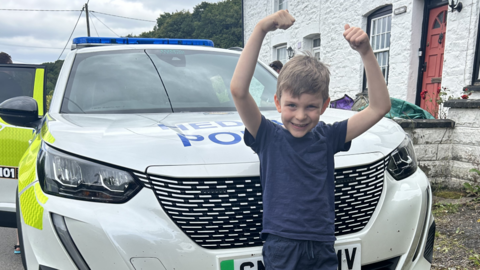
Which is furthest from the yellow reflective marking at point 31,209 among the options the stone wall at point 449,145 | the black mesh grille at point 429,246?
the stone wall at point 449,145

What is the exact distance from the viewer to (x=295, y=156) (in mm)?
1492

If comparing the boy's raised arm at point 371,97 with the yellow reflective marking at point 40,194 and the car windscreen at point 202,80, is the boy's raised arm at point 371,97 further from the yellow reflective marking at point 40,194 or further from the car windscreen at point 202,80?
the yellow reflective marking at point 40,194

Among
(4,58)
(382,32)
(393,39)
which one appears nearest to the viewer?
(4,58)

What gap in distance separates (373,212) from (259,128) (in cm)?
71

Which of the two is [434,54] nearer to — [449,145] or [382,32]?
[382,32]

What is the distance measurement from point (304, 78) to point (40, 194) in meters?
1.20

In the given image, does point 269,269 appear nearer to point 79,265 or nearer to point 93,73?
point 79,265

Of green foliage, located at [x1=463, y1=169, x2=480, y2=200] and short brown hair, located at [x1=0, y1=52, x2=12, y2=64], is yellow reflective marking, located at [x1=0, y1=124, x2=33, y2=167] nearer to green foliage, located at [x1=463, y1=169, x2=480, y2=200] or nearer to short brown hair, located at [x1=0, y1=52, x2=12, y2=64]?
short brown hair, located at [x1=0, y1=52, x2=12, y2=64]

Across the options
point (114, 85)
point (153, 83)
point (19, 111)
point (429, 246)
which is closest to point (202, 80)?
point (153, 83)

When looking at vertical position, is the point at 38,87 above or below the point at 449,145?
above

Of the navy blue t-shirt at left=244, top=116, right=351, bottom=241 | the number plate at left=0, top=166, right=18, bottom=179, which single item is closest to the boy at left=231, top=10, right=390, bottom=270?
the navy blue t-shirt at left=244, top=116, right=351, bottom=241

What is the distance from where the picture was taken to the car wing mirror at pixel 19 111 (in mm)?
2475

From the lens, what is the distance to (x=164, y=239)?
1.51 metres

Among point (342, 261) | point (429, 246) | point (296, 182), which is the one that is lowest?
point (429, 246)
